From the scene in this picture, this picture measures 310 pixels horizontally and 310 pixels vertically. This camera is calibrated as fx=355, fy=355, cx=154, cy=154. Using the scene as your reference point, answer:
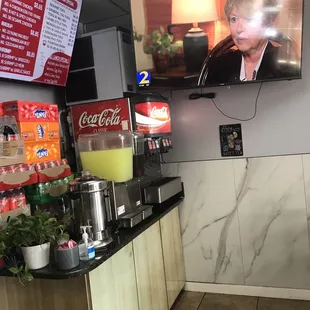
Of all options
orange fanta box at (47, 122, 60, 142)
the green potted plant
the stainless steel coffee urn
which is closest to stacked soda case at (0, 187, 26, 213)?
the stainless steel coffee urn

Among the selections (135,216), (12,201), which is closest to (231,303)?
(135,216)

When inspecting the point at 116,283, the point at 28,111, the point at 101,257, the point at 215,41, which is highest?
the point at 215,41

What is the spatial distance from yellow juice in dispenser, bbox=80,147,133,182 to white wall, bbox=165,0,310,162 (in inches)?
35.7

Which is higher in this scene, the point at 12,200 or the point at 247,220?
the point at 12,200

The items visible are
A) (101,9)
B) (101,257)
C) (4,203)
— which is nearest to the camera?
(101,257)

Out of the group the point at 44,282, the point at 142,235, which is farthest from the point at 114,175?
the point at 44,282

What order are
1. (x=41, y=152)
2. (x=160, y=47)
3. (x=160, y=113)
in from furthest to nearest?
(x=160, y=113) → (x=160, y=47) → (x=41, y=152)

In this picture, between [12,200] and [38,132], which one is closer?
[12,200]

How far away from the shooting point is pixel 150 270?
241 cm

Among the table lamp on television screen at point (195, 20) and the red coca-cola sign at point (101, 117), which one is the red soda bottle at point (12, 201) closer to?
the red coca-cola sign at point (101, 117)

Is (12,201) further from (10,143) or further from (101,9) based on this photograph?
(101,9)

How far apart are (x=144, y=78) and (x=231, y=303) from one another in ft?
6.30

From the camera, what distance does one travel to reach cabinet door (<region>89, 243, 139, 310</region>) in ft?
5.82

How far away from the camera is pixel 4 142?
6.18 ft
